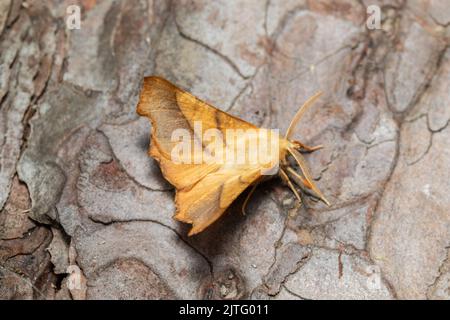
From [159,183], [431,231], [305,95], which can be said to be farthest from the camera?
[305,95]

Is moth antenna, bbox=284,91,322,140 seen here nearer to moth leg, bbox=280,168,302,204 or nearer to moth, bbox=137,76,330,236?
moth, bbox=137,76,330,236

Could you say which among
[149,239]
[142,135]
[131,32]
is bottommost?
[149,239]

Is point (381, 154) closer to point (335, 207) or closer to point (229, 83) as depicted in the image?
point (335, 207)

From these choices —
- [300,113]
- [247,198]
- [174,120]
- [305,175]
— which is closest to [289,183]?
[305,175]

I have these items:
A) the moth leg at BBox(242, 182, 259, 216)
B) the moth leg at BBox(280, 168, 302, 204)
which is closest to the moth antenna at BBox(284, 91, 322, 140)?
the moth leg at BBox(280, 168, 302, 204)

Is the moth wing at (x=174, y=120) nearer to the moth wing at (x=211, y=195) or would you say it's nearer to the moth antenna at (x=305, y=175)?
the moth wing at (x=211, y=195)

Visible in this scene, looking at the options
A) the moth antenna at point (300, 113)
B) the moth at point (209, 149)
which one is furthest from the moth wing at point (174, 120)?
the moth antenna at point (300, 113)

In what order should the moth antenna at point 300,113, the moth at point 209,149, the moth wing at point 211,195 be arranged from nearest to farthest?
the moth wing at point 211,195, the moth at point 209,149, the moth antenna at point 300,113

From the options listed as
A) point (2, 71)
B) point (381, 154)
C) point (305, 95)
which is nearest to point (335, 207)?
point (381, 154)
